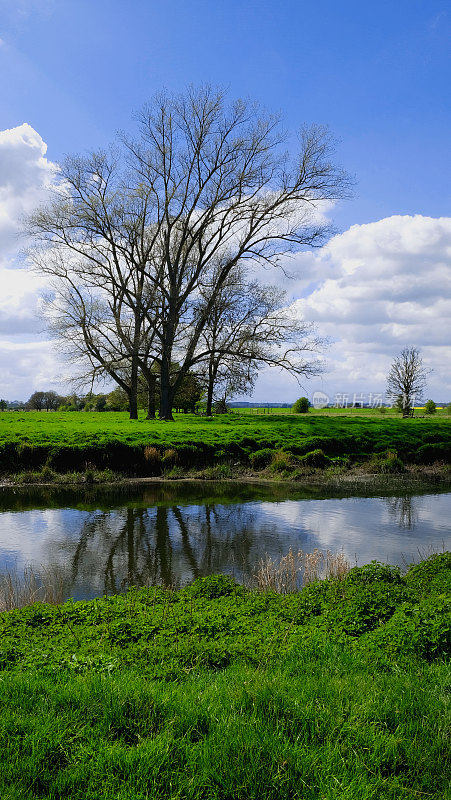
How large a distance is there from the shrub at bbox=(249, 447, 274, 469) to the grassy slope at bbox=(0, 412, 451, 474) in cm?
55

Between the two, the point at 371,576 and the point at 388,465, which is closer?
the point at 371,576

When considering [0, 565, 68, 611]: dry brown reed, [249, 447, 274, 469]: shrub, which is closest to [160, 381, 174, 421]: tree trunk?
[249, 447, 274, 469]: shrub

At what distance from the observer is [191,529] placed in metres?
13.3

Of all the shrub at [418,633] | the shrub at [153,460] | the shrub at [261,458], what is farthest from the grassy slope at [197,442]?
the shrub at [418,633]

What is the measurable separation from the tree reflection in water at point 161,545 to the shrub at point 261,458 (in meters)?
6.89

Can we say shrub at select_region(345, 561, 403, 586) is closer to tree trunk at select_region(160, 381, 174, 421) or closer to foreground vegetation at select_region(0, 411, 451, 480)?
foreground vegetation at select_region(0, 411, 451, 480)

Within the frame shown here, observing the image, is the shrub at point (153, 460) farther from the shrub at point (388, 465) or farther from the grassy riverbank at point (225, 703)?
the grassy riverbank at point (225, 703)

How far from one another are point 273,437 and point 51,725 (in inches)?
868

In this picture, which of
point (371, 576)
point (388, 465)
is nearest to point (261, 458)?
point (388, 465)

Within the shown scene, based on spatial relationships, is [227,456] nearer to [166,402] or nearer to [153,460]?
[153,460]

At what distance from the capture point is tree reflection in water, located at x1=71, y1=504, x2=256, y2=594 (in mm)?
9702

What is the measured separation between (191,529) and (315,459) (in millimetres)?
11049

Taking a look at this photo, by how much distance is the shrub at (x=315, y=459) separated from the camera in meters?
23.2

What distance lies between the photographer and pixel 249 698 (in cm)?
408
